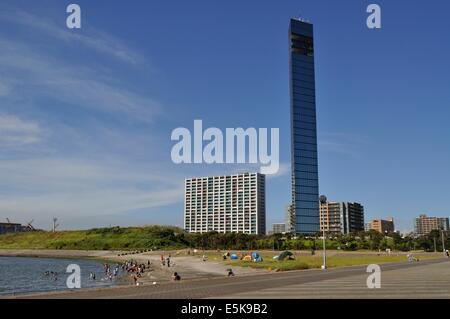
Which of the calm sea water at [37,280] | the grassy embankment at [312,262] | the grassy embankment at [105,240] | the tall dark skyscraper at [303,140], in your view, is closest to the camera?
the calm sea water at [37,280]

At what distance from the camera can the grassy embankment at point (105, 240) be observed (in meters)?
139

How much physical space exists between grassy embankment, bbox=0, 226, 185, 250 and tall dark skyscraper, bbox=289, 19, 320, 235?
56.8 metres

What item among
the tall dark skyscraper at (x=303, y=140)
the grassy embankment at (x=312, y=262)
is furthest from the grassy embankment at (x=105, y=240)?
the grassy embankment at (x=312, y=262)

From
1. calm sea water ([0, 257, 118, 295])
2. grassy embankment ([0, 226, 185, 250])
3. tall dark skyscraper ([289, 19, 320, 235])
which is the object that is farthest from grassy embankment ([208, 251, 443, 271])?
tall dark skyscraper ([289, 19, 320, 235])

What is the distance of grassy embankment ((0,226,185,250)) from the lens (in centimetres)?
13870

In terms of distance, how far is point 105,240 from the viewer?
148000 mm

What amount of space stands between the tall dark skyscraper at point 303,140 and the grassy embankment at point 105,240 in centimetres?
5685

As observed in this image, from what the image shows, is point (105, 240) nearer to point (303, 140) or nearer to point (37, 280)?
point (303, 140)

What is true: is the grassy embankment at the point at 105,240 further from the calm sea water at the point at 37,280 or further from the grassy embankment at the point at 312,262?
the grassy embankment at the point at 312,262
